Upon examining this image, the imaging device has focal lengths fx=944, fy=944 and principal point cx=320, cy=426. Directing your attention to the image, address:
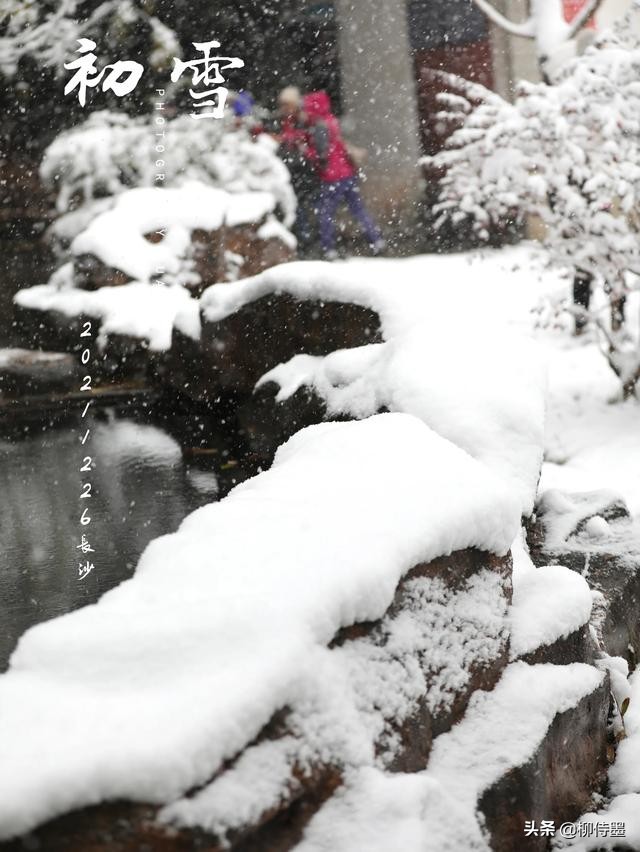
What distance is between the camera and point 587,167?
237 inches

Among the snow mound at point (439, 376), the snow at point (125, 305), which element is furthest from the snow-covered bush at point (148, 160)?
the snow mound at point (439, 376)

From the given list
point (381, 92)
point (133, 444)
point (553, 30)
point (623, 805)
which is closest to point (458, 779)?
point (623, 805)

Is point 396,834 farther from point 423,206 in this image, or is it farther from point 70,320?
point 423,206

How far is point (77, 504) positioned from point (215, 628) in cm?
348

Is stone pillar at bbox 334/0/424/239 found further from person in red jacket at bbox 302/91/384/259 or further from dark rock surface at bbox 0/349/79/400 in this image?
dark rock surface at bbox 0/349/79/400

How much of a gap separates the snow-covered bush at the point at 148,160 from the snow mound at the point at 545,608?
27.1 ft

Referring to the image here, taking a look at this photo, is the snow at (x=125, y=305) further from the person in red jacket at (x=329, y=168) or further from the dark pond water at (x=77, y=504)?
the person in red jacket at (x=329, y=168)

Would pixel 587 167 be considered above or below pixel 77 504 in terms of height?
above

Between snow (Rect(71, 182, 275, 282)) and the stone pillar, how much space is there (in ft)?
9.57

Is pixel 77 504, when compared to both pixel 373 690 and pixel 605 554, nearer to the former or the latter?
pixel 605 554

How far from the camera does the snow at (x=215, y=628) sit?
1.24m

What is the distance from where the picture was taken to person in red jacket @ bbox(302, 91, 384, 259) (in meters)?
10.5

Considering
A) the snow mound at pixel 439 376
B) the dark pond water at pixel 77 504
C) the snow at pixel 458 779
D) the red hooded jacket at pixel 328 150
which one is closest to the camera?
the snow at pixel 458 779

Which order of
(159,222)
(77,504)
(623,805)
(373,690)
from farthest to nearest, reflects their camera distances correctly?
(159,222) < (77,504) < (623,805) < (373,690)
